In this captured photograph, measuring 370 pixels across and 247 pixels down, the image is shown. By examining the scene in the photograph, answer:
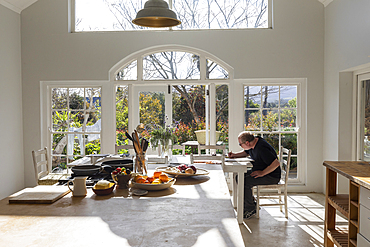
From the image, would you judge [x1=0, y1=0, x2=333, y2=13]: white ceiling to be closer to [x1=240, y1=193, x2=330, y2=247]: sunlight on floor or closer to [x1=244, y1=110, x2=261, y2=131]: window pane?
[x1=244, y1=110, x2=261, y2=131]: window pane

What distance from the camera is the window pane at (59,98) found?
19.8 feet

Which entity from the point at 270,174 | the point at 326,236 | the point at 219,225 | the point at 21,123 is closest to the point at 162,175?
the point at 219,225

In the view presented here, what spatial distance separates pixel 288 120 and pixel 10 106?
4.71 m

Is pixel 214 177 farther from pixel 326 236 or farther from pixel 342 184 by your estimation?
pixel 342 184

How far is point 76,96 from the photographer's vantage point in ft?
19.8

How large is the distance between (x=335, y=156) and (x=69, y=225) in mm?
4567

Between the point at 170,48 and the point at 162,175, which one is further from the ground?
the point at 170,48

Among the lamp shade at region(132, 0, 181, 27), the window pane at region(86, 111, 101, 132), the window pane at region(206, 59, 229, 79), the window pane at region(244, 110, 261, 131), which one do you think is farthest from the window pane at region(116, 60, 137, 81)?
the lamp shade at region(132, 0, 181, 27)

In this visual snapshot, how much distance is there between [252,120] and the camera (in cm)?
592

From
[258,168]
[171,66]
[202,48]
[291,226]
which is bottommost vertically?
[291,226]

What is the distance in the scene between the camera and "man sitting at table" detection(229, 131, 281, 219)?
4352 millimetres

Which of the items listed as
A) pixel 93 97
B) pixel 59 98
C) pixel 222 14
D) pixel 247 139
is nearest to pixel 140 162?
pixel 247 139

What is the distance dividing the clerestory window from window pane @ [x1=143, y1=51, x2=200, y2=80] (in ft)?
1.61

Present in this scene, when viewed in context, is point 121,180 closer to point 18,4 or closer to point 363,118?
point 363,118
